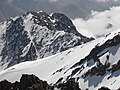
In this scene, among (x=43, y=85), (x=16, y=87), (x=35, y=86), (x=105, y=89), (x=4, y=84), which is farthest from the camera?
(x=4, y=84)

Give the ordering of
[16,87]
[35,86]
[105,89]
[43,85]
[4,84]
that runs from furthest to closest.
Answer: [4,84] → [16,87] → [43,85] → [35,86] → [105,89]

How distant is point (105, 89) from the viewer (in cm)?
8275

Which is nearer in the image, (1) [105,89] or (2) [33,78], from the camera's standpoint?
(1) [105,89]

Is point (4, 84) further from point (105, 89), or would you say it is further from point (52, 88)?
point (105, 89)

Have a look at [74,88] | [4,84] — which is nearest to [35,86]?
[74,88]

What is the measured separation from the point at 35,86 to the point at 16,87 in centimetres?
1944

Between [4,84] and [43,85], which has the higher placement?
[4,84]

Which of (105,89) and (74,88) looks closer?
(105,89)

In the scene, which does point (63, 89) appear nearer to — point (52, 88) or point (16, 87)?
point (52, 88)

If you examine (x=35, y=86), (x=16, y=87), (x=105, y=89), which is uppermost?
(x=16, y=87)

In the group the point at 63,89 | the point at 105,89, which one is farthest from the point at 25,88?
the point at 105,89

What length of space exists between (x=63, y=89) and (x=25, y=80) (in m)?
9.44

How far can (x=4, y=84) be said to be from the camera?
117562 mm

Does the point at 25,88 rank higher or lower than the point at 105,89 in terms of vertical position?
higher
